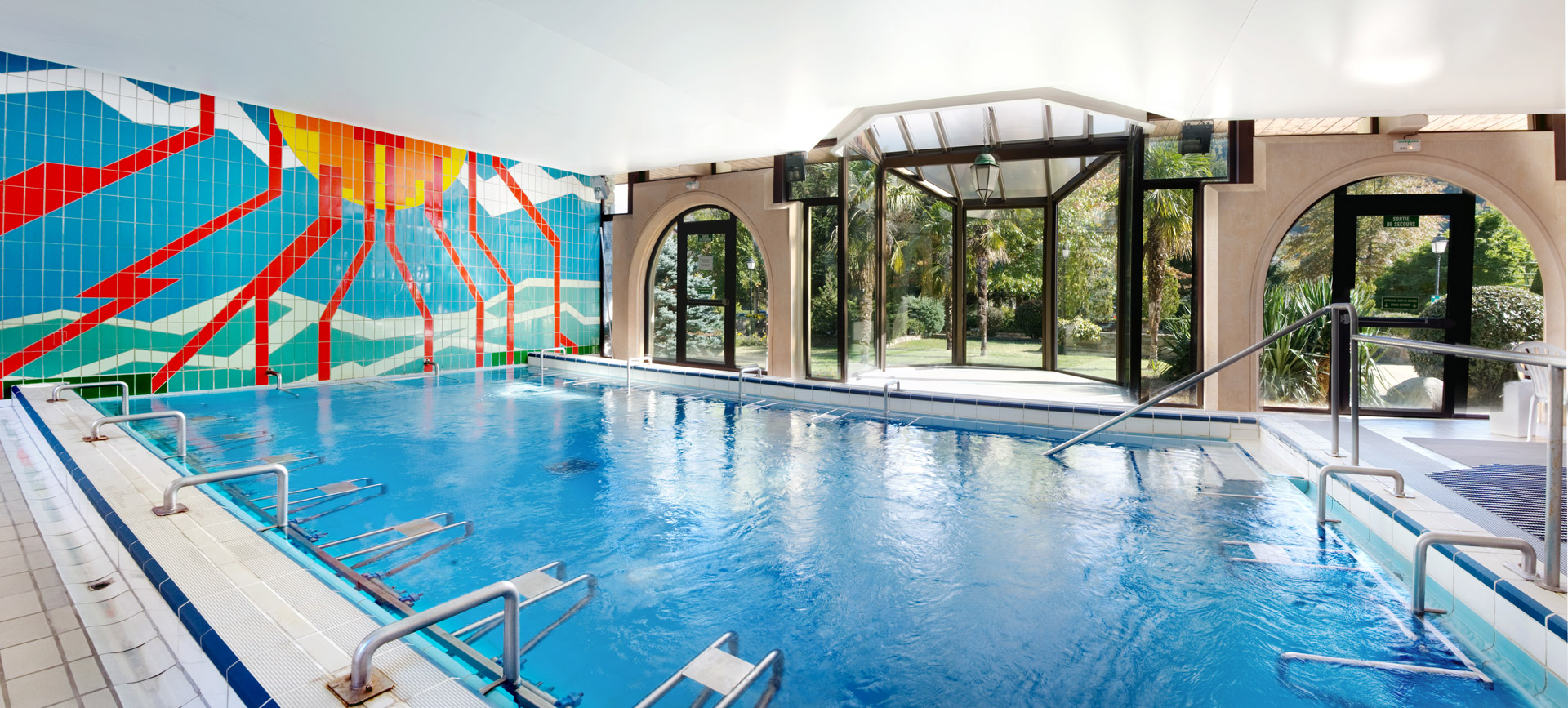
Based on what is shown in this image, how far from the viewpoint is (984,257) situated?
10430mm

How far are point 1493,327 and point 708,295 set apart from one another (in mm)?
7788

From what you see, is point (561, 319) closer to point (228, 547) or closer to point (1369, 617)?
point (228, 547)

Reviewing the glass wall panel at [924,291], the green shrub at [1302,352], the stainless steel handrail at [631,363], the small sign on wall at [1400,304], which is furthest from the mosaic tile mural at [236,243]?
the small sign on wall at [1400,304]

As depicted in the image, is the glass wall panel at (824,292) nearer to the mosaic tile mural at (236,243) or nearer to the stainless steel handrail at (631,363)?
the stainless steel handrail at (631,363)

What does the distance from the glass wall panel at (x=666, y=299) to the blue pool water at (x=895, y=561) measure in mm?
4553

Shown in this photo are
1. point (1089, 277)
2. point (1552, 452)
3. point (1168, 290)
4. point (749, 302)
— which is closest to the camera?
point (1552, 452)

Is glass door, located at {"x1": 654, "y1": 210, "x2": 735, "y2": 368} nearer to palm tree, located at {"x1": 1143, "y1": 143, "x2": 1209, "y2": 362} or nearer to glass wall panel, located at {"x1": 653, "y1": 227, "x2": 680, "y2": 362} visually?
glass wall panel, located at {"x1": 653, "y1": 227, "x2": 680, "y2": 362}

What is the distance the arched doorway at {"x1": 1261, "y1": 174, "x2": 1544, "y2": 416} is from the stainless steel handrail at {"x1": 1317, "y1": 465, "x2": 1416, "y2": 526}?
3341 mm

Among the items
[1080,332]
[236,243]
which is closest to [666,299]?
[236,243]

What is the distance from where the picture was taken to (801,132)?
676cm

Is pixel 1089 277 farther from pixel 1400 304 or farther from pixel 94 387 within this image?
pixel 94 387

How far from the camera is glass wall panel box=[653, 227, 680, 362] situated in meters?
9.71

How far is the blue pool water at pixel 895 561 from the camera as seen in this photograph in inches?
76.9

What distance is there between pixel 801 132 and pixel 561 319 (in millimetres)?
4818
